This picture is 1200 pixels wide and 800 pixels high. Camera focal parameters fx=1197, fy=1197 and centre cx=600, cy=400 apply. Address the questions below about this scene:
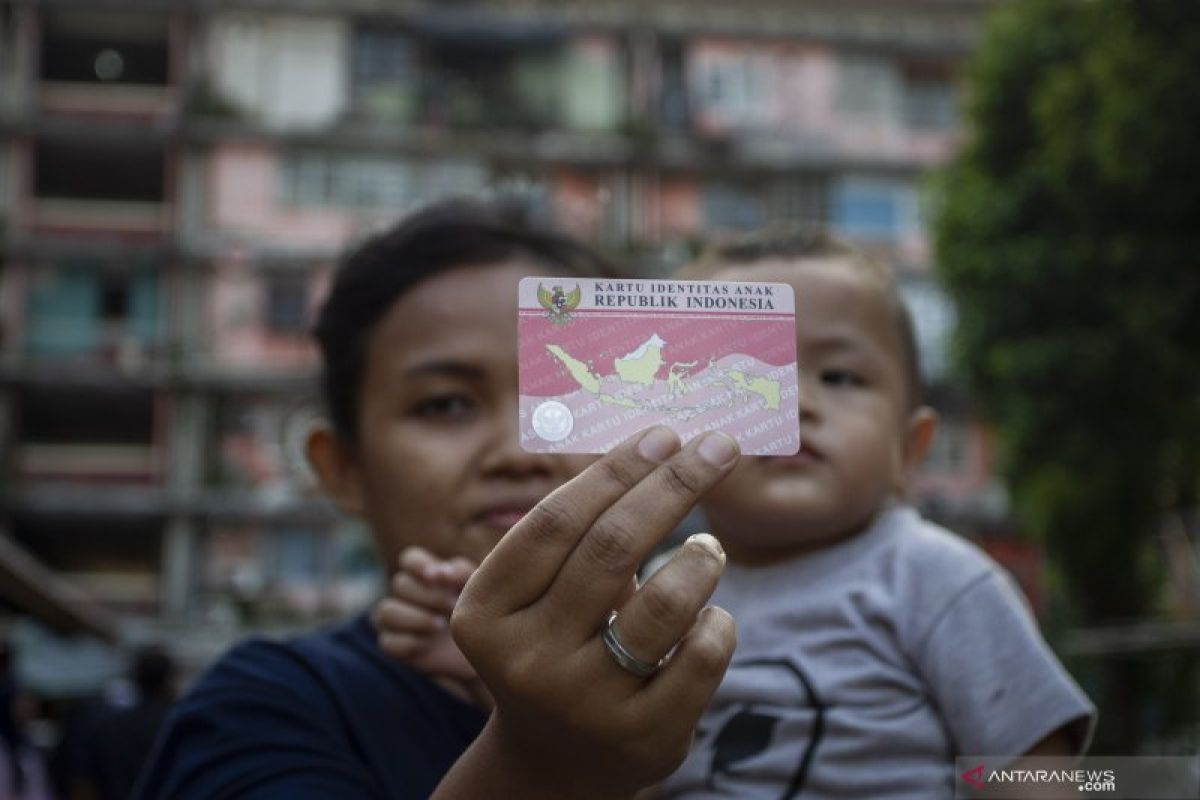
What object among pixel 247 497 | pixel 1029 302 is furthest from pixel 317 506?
pixel 1029 302

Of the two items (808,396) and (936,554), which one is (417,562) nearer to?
(808,396)

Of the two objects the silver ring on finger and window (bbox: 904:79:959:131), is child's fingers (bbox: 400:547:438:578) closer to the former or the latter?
the silver ring on finger

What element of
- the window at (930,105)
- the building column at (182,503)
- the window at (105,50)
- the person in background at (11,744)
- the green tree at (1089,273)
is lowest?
the building column at (182,503)

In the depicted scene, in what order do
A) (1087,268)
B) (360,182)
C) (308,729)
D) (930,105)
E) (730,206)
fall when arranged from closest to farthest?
(308,729) < (1087,268) < (360,182) < (730,206) < (930,105)

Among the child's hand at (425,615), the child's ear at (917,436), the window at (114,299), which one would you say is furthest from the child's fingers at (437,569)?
the window at (114,299)

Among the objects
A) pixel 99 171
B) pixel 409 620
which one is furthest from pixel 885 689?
pixel 99 171

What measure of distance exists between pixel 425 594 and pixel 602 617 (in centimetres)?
61

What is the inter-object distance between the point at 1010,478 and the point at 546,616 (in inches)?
520

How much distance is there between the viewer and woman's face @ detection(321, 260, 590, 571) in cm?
171

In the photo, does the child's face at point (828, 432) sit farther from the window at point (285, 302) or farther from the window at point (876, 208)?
the window at point (876, 208)

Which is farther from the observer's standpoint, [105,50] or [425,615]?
[105,50]

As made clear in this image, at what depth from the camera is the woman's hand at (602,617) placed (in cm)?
109

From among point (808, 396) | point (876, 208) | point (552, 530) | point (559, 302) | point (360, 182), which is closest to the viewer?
point (552, 530)

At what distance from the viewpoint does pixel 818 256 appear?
6.44ft
